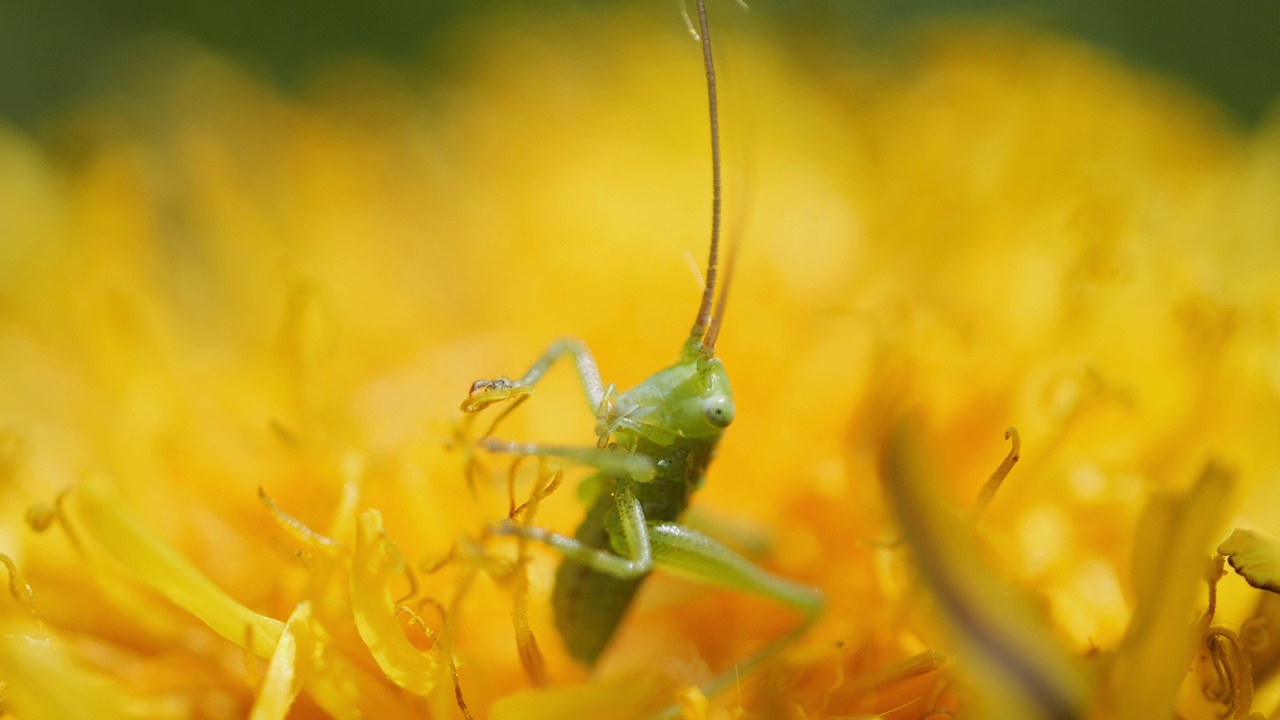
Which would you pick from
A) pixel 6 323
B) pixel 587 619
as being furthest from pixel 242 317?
pixel 587 619

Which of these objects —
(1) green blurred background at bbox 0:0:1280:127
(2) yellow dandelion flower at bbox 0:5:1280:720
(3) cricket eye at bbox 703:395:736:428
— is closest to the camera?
(2) yellow dandelion flower at bbox 0:5:1280:720

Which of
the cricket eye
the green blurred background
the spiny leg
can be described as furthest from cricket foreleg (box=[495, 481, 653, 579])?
the green blurred background

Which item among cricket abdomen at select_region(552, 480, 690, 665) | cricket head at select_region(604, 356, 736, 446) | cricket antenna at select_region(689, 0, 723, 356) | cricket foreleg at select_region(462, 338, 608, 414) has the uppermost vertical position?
cricket antenna at select_region(689, 0, 723, 356)

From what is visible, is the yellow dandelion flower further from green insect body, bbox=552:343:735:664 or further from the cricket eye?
the cricket eye

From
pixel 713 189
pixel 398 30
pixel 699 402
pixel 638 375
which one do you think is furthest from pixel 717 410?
pixel 398 30

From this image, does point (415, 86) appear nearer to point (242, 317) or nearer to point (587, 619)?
point (242, 317)

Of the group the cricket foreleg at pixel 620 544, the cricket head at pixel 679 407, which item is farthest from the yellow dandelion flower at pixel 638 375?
the cricket head at pixel 679 407
